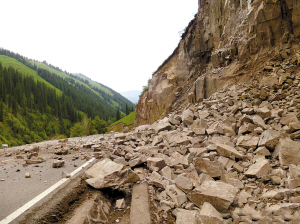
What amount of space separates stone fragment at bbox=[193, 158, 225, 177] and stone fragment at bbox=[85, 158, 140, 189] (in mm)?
1859

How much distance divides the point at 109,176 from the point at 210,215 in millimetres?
2666

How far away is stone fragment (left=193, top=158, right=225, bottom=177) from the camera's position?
4.01 meters

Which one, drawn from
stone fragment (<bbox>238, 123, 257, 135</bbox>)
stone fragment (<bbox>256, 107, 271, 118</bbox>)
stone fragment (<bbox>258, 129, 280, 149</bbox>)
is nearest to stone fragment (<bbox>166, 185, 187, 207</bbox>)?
stone fragment (<bbox>258, 129, 280, 149</bbox>)

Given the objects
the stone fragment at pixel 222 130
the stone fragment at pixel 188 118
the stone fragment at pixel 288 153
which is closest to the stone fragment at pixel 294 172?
the stone fragment at pixel 288 153

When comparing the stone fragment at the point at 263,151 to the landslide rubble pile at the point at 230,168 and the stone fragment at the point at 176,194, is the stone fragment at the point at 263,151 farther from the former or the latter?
the stone fragment at the point at 176,194

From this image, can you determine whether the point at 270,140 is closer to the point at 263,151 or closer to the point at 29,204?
the point at 263,151

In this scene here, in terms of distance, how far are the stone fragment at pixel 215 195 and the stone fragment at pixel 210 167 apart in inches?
23.4

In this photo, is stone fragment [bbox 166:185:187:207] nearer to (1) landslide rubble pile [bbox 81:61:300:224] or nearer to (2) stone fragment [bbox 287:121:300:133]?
(1) landslide rubble pile [bbox 81:61:300:224]

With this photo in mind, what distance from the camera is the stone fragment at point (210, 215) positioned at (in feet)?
8.38

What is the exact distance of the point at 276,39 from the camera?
31.1 ft

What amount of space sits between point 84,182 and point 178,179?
2588 mm

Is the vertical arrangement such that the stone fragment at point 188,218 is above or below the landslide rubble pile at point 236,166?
below

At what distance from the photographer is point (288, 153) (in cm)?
376

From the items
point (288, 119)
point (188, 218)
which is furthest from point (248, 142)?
point (188, 218)
